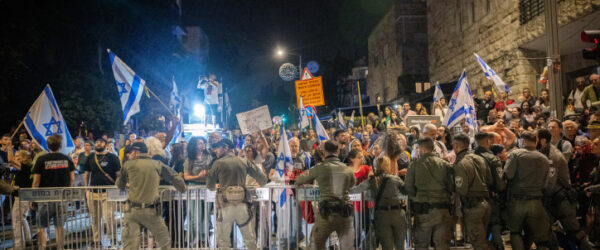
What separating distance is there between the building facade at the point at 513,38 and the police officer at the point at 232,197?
8.88 m

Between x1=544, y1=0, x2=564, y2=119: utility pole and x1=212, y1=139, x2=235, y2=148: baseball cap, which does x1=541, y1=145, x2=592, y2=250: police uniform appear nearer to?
x1=544, y1=0, x2=564, y2=119: utility pole

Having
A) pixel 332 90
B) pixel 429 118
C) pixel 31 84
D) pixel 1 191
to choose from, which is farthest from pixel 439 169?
pixel 332 90

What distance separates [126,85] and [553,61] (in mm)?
9127

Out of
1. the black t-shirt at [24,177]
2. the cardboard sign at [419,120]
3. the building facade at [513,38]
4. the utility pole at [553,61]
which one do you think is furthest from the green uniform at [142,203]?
the building facade at [513,38]

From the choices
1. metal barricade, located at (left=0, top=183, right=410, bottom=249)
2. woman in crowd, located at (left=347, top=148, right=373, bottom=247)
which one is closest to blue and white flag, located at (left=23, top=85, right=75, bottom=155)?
metal barricade, located at (left=0, top=183, right=410, bottom=249)

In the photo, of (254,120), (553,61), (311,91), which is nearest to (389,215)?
(254,120)

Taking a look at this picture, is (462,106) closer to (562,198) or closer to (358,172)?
(562,198)

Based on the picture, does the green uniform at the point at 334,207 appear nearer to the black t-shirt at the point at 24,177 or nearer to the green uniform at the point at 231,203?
the green uniform at the point at 231,203

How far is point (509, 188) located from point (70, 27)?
24314 mm

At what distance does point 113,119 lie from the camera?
24.3 metres

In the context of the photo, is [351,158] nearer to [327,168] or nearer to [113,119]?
[327,168]

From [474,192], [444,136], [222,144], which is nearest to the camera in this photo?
[474,192]

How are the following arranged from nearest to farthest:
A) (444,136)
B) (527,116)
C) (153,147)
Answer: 1. (153,147)
2. (444,136)
3. (527,116)

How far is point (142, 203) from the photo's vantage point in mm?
6625
